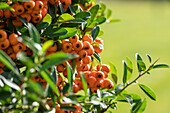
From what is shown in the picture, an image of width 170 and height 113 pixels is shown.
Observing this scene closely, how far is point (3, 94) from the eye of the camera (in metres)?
0.46

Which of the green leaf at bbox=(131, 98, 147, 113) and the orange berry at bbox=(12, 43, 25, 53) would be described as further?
the green leaf at bbox=(131, 98, 147, 113)

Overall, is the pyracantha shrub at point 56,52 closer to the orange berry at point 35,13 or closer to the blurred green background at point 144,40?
the orange berry at point 35,13

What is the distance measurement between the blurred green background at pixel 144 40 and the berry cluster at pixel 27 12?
3225 millimetres

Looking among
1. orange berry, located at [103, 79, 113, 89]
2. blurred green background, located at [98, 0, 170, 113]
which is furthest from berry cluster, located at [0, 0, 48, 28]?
blurred green background, located at [98, 0, 170, 113]

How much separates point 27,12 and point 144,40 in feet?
22.0

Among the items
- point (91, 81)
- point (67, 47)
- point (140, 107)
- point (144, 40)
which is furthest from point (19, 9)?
point (144, 40)

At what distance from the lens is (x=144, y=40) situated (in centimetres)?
712

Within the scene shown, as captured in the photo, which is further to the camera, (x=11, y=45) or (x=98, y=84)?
(x=98, y=84)

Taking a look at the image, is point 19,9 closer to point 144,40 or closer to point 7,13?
point 7,13

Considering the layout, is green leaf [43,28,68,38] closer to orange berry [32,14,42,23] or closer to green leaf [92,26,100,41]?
orange berry [32,14,42,23]

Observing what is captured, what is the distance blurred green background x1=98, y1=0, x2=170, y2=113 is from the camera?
4349 mm

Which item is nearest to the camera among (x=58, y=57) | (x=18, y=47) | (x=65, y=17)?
(x=58, y=57)

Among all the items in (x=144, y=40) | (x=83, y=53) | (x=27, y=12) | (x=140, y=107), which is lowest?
(x=144, y=40)

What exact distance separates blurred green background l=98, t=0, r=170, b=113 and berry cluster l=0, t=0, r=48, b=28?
3.23m
